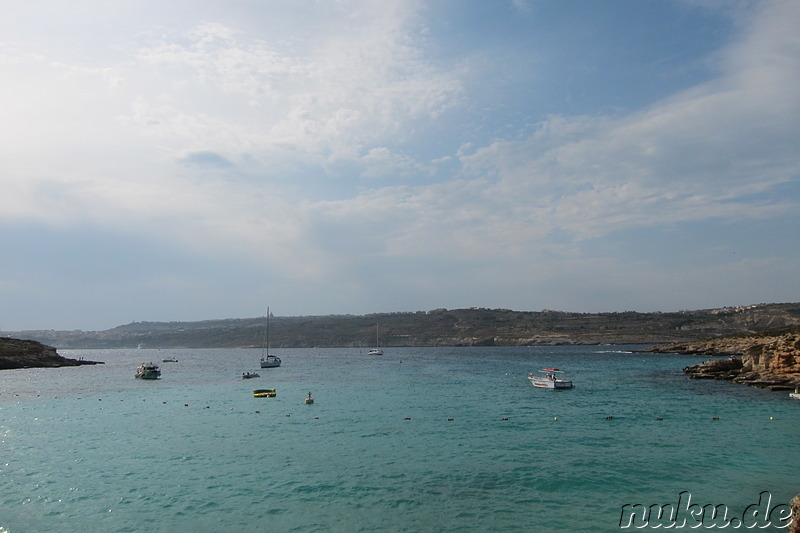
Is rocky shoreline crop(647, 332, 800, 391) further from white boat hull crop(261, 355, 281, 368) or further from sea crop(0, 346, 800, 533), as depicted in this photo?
white boat hull crop(261, 355, 281, 368)

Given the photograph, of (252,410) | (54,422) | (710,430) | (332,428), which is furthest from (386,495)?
(54,422)

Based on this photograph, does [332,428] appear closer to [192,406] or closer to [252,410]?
[252,410]

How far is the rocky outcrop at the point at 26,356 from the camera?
106312 mm

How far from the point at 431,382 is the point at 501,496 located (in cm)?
4847

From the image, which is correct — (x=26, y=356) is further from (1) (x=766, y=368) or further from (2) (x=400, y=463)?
(1) (x=766, y=368)

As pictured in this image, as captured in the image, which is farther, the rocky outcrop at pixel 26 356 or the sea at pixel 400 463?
the rocky outcrop at pixel 26 356

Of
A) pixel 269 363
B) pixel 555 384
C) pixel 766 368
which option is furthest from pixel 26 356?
pixel 766 368

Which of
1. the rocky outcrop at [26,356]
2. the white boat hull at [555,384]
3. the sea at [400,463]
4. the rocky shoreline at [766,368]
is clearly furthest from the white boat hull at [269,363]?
the rocky shoreline at [766,368]

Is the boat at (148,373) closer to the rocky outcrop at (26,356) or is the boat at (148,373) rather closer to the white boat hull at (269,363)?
the white boat hull at (269,363)

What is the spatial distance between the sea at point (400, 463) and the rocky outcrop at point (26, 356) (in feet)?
228

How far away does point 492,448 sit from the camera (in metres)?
29.2

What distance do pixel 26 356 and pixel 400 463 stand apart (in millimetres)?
118290

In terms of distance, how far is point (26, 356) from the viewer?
112 meters

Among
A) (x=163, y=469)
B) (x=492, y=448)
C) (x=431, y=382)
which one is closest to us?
(x=163, y=469)
